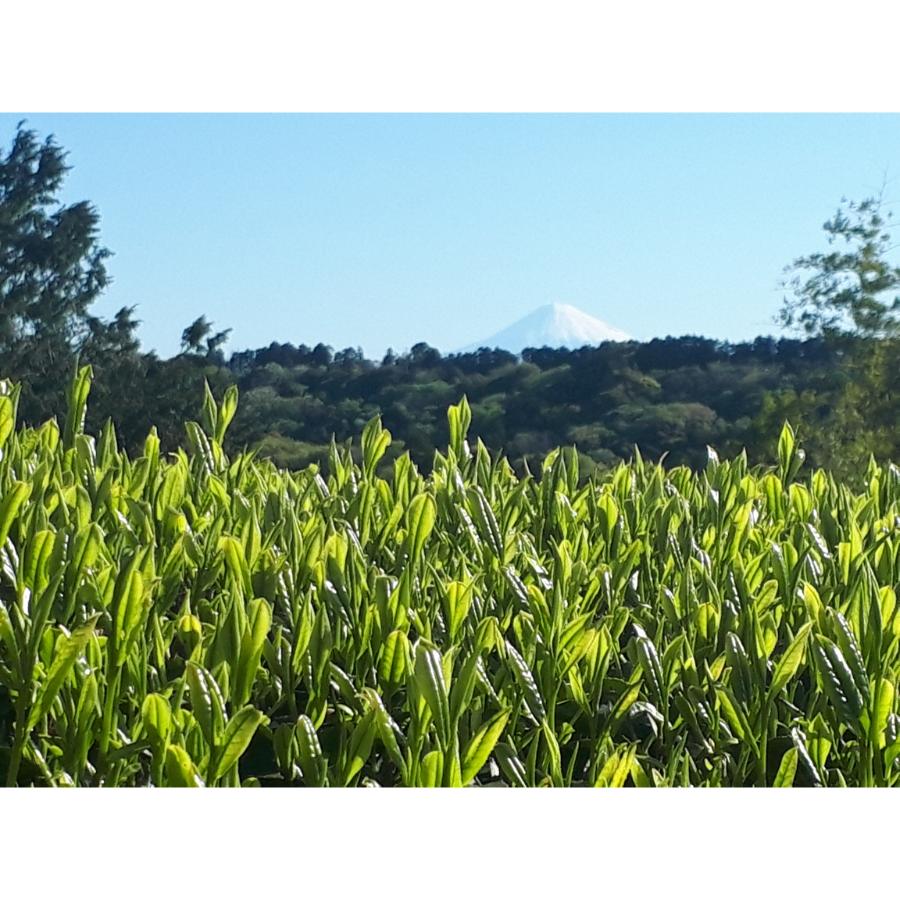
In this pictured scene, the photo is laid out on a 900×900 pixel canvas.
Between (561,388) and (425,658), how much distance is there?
34823mm

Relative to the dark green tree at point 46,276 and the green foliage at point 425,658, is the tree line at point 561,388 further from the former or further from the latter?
the green foliage at point 425,658

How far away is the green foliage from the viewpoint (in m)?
1.09

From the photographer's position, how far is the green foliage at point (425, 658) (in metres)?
1.09

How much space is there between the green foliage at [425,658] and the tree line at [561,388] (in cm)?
3065

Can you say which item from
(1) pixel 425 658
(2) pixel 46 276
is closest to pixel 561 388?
A: (2) pixel 46 276

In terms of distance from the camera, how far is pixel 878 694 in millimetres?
1139

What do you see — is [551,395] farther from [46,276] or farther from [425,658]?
[425,658]

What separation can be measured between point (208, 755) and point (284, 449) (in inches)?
1357

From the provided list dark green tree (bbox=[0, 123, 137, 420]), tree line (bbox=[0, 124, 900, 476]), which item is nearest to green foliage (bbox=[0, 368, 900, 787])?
tree line (bbox=[0, 124, 900, 476])

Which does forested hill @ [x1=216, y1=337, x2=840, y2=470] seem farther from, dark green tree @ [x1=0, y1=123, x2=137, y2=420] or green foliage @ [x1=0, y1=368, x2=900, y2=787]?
green foliage @ [x1=0, y1=368, x2=900, y2=787]

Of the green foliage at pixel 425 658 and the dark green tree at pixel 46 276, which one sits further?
the dark green tree at pixel 46 276

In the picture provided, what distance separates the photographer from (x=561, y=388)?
117 feet

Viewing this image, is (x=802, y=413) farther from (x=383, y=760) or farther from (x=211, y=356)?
(x=383, y=760)

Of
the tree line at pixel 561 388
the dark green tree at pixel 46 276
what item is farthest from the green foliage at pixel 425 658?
the dark green tree at pixel 46 276
